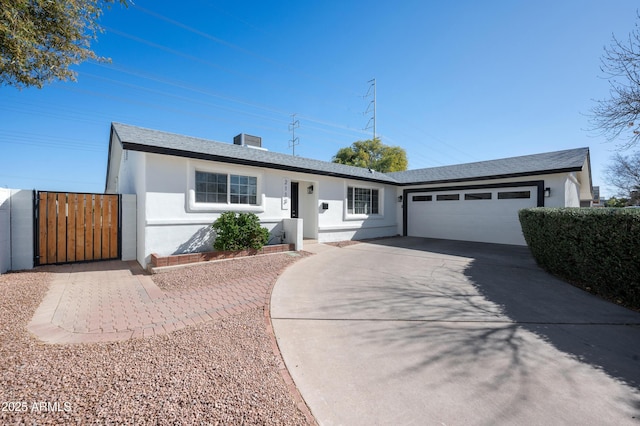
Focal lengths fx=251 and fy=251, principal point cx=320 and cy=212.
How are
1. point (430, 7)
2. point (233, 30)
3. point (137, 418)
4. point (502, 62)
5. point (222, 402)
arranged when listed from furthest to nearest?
point (233, 30) → point (502, 62) → point (430, 7) → point (222, 402) → point (137, 418)

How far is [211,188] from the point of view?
8164mm

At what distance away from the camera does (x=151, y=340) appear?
313cm

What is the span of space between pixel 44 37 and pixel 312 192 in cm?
833

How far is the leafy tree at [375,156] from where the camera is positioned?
31.7m

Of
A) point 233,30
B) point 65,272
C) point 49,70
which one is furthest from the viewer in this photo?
point 233,30

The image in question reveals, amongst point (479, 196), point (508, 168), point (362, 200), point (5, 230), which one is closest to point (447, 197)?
point (479, 196)

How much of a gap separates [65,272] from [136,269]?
1.50m

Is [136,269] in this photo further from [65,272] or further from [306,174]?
[306,174]

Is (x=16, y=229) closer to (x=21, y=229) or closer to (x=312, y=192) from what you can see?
(x=21, y=229)

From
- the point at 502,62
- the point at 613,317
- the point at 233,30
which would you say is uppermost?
the point at 233,30

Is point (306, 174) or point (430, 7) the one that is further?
point (306, 174)

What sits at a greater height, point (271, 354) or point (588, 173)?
point (588, 173)

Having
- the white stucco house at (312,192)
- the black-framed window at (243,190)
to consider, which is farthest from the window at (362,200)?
the black-framed window at (243,190)

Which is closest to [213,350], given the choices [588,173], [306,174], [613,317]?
[613,317]
